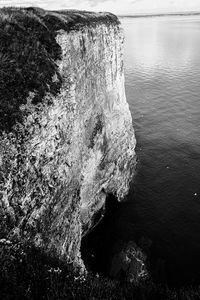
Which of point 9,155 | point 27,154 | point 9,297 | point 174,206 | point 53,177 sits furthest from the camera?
point 174,206

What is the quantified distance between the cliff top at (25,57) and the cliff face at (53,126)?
0.23 feet

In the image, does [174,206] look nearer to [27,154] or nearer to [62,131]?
[62,131]

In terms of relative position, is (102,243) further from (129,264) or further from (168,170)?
(168,170)

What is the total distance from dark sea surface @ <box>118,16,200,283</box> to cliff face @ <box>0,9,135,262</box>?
8369mm

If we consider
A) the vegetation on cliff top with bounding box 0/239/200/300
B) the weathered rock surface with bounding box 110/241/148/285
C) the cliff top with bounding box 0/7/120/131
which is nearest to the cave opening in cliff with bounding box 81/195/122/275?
the weathered rock surface with bounding box 110/241/148/285

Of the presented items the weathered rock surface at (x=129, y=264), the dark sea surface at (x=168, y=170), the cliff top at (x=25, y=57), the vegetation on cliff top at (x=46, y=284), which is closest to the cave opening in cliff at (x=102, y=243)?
the weathered rock surface at (x=129, y=264)

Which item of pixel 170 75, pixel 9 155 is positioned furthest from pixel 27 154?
pixel 170 75

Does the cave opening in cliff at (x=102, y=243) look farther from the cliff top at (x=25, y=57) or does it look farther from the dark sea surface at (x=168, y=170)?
the cliff top at (x=25, y=57)

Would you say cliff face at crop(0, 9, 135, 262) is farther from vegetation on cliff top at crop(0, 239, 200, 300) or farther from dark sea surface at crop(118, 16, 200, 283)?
dark sea surface at crop(118, 16, 200, 283)

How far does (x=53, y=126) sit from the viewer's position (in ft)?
74.3

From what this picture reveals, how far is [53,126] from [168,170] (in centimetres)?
3452

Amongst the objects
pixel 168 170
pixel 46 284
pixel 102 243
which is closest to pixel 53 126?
pixel 46 284

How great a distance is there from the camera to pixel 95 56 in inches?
1455

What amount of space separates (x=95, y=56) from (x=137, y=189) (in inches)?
889
